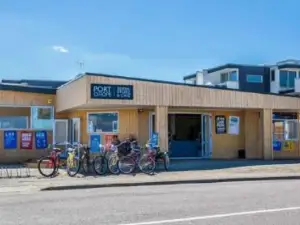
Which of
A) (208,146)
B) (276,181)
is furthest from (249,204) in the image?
(208,146)

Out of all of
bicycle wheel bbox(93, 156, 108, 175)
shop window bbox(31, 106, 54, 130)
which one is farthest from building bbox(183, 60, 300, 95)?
bicycle wheel bbox(93, 156, 108, 175)

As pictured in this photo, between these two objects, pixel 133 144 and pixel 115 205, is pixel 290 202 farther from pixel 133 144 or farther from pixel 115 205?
pixel 133 144

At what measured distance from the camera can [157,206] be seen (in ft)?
33.2

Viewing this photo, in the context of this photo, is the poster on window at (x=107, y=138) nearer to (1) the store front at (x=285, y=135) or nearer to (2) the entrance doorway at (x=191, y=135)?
(2) the entrance doorway at (x=191, y=135)

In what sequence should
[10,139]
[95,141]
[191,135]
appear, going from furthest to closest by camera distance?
[10,139] → [191,135] → [95,141]

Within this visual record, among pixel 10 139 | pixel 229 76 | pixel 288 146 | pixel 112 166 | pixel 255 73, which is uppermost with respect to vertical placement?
pixel 255 73

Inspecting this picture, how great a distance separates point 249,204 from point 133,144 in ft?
33.6

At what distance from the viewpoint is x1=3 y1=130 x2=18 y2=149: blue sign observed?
2431 centimetres

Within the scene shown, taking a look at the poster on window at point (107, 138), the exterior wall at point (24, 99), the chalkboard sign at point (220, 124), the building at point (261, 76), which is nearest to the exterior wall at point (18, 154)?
the exterior wall at point (24, 99)

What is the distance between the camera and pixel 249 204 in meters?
10.3

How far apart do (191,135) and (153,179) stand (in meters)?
8.34

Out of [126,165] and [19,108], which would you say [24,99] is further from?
[126,165]

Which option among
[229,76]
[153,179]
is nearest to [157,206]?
[153,179]

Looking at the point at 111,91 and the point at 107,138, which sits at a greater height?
the point at 111,91
